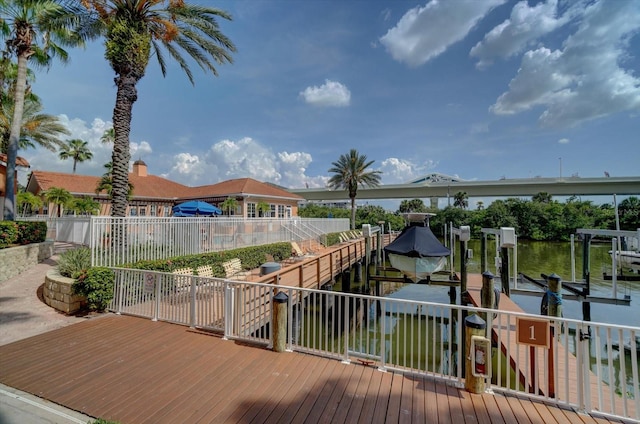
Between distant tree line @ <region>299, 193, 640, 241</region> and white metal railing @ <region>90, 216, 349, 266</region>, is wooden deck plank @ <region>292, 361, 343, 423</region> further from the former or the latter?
distant tree line @ <region>299, 193, 640, 241</region>

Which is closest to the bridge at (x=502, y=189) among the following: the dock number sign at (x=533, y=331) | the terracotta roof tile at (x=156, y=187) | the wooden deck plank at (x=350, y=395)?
the terracotta roof tile at (x=156, y=187)

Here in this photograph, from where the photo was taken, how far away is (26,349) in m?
4.62

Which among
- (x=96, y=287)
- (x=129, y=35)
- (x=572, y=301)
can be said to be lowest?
(x=572, y=301)

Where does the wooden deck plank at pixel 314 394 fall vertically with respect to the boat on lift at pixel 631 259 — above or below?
below

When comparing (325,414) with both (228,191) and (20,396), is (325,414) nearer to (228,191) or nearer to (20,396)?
(20,396)

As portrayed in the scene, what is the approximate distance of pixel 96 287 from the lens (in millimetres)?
6285

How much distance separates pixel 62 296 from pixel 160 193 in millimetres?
20082

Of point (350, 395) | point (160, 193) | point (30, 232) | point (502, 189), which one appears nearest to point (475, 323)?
point (350, 395)

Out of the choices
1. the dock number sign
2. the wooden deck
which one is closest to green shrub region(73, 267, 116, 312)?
the wooden deck

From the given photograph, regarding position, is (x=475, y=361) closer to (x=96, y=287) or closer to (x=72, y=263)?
(x=96, y=287)

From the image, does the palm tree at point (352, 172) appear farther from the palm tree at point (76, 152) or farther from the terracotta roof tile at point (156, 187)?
the palm tree at point (76, 152)

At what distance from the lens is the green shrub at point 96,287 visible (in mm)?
6262

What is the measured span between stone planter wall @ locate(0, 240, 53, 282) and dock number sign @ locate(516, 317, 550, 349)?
1275 centimetres

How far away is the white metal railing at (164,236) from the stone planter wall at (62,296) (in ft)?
2.64
